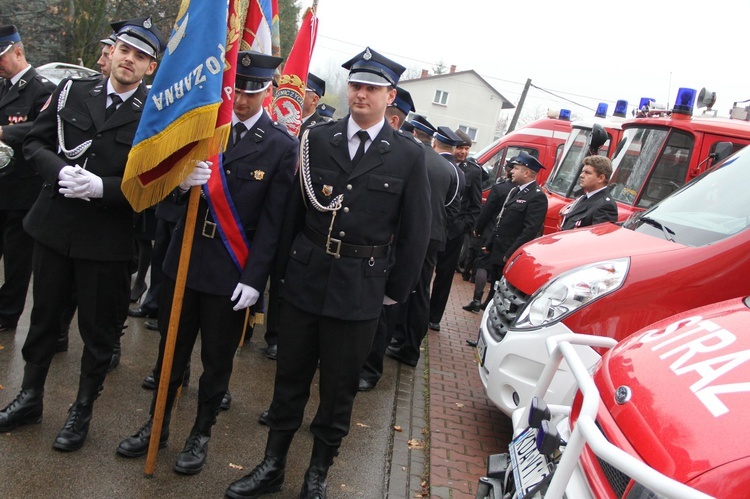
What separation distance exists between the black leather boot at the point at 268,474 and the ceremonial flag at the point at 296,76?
327cm

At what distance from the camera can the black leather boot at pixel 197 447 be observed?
11.9 ft

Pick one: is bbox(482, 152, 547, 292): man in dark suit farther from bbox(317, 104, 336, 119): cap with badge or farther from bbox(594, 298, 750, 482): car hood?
bbox(594, 298, 750, 482): car hood

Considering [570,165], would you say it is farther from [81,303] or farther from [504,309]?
[81,303]

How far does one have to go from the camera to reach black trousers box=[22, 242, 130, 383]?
3.67 meters

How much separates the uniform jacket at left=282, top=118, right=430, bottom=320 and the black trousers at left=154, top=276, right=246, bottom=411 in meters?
0.39

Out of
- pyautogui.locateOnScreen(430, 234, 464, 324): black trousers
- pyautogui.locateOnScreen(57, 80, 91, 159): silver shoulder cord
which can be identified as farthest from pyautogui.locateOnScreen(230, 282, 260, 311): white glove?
pyautogui.locateOnScreen(430, 234, 464, 324): black trousers

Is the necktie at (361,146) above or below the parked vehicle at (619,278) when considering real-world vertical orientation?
above

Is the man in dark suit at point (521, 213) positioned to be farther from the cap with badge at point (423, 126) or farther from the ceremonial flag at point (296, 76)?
the ceremonial flag at point (296, 76)

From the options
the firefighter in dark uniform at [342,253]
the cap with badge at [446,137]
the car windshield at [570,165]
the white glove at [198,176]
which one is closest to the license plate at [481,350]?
the firefighter in dark uniform at [342,253]

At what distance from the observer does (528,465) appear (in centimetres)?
260

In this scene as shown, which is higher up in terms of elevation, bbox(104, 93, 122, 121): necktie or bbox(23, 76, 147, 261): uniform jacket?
bbox(104, 93, 122, 121): necktie

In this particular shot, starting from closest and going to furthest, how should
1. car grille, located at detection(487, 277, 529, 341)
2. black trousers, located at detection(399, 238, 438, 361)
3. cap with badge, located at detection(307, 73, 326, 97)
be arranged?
1. car grille, located at detection(487, 277, 529, 341)
2. black trousers, located at detection(399, 238, 438, 361)
3. cap with badge, located at detection(307, 73, 326, 97)

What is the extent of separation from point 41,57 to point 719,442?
21.0m

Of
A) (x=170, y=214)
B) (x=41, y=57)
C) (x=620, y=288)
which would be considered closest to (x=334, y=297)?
(x=620, y=288)
